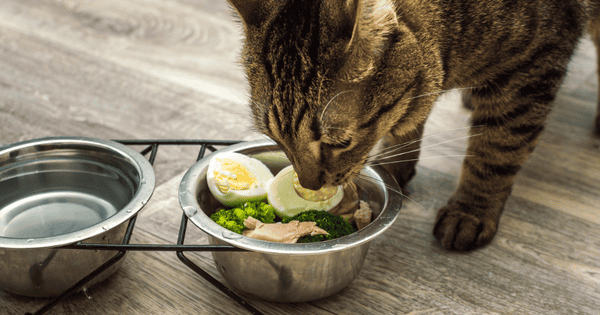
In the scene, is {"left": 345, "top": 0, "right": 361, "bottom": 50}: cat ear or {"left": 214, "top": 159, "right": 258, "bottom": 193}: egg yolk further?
{"left": 214, "top": 159, "right": 258, "bottom": 193}: egg yolk

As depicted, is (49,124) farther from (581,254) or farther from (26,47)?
(581,254)

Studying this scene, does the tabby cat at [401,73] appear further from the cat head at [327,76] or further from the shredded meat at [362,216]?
the shredded meat at [362,216]

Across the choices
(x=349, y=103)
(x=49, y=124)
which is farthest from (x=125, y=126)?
(x=349, y=103)

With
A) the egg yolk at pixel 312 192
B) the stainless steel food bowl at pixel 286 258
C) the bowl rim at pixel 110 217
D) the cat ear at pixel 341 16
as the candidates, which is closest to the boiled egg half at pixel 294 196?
the egg yolk at pixel 312 192

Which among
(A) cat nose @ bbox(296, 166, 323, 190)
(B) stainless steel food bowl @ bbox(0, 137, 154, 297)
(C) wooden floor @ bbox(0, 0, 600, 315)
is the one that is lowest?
(C) wooden floor @ bbox(0, 0, 600, 315)

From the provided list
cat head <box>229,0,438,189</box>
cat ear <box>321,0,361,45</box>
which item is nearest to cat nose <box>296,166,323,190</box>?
cat head <box>229,0,438,189</box>

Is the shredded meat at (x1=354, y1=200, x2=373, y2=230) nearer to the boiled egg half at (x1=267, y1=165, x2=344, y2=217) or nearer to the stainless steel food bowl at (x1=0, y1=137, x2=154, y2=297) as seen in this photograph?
the boiled egg half at (x1=267, y1=165, x2=344, y2=217)

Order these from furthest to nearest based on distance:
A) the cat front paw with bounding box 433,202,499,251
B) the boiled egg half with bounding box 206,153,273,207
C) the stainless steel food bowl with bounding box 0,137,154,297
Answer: the cat front paw with bounding box 433,202,499,251 < the boiled egg half with bounding box 206,153,273,207 < the stainless steel food bowl with bounding box 0,137,154,297

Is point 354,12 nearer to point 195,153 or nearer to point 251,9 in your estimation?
point 251,9
